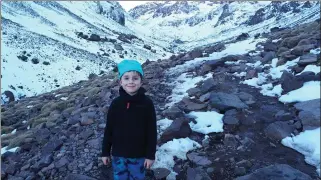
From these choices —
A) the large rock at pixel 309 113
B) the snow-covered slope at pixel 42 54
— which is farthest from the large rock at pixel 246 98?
the snow-covered slope at pixel 42 54

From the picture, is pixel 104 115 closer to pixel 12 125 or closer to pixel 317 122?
pixel 12 125

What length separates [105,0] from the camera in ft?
390

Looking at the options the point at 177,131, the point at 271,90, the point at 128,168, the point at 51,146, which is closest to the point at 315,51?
the point at 271,90

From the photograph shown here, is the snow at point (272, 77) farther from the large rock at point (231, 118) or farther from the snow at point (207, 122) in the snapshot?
the snow at point (207, 122)

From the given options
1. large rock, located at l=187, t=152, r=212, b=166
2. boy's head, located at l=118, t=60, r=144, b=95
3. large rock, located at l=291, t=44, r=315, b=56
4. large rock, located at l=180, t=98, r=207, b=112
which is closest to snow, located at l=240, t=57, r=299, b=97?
large rock, located at l=291, t=44, r=315, b=56

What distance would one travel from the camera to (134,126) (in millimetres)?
4691

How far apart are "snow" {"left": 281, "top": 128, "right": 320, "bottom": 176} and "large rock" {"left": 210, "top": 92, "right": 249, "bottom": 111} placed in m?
1.74

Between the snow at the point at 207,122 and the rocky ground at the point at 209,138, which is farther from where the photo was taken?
the snow at the point at 207,122

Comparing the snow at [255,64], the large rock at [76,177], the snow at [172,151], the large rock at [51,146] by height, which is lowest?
the large rock at [76,177]

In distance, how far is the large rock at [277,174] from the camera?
5285mm

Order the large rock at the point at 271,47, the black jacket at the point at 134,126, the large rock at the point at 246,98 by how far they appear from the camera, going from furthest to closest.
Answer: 1. the large rock at the point at 271,47
2. the large rock at the point at 246,98
3. the black jacket at the point at 134,126

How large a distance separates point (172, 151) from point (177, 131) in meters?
0.57

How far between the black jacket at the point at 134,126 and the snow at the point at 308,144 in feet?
10.0

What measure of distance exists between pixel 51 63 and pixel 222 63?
72.6ft
